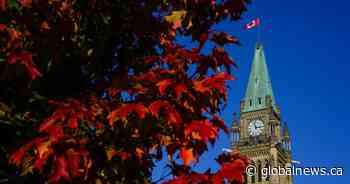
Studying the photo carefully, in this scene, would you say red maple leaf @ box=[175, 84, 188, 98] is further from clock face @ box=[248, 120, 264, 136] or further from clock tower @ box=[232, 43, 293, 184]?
clock face @ box=[248, 120, 264, 136]

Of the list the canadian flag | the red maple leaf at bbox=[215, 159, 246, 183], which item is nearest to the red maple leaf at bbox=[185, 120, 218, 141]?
the red maple leaf at bbox=[215, 159, 246, 183]

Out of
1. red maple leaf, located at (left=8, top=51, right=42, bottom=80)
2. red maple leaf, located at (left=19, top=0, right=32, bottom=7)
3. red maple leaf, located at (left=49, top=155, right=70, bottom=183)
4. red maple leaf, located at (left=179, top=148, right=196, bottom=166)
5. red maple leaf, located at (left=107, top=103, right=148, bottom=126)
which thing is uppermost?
red maple leaf, located at (left=19, top=0, right=32, bottom=7)

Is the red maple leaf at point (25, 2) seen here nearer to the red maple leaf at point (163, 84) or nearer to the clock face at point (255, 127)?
the red maple leaf at point (163, 84)

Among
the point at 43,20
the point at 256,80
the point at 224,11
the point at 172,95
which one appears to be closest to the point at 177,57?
the point at 172,95

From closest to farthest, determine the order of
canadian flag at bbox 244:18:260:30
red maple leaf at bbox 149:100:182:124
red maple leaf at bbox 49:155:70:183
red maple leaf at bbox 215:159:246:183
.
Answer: red maple leaf at bbox 49:155:70:183, red maple leaf at bbox 149:100:182:124, red maple leaf at bbox 215:159:246:183, canadian flag at bbox 244:18:260:30

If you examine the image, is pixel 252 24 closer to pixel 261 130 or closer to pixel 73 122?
pixel 261 130

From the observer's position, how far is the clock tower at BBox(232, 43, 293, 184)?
8119cm

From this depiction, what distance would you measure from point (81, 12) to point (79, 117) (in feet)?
3.20

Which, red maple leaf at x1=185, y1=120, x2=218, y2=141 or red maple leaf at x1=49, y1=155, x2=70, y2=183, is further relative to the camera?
red maple leaf at x1=185, y1=120, x2=218, y2=141

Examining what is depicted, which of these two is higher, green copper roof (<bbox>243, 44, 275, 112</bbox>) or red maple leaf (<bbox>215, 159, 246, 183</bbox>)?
green copper roof (<bbox>243, 44, 275, 112</bbox>)

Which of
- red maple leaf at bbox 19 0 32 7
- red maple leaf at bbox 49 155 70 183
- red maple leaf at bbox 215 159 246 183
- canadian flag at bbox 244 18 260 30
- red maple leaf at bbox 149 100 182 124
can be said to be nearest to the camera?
red maple leaf at bbox 49 155 70 183

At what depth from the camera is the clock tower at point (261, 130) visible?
81.2m

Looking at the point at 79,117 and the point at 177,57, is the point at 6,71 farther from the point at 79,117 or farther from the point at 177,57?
the point at 177,57

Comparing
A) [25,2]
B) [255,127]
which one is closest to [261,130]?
[255,127]
